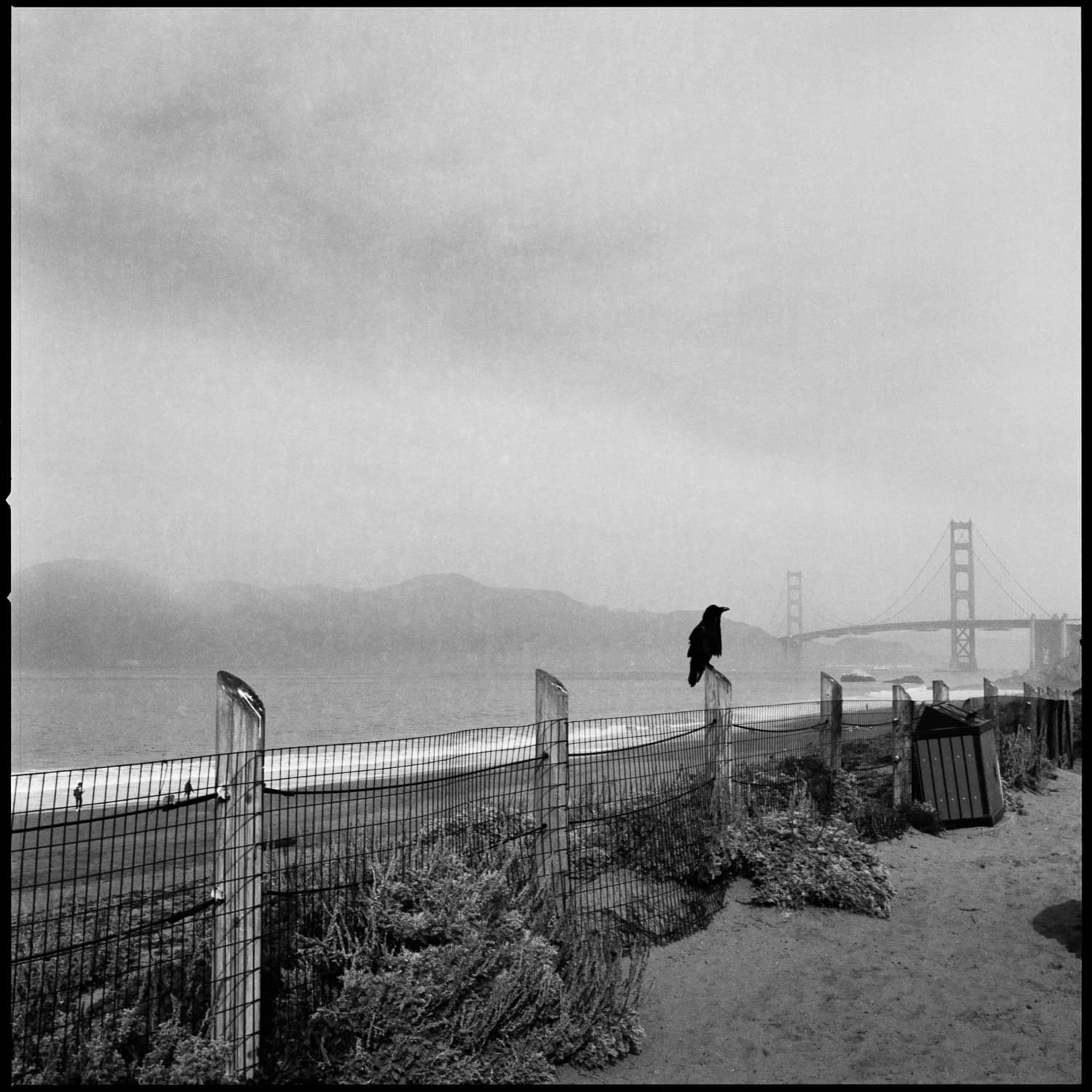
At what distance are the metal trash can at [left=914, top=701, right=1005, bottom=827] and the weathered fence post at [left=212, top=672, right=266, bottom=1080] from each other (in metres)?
8.68

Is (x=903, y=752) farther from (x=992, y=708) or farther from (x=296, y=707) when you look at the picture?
(x=296, y=707)

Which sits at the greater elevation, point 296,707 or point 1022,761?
point 1022,761

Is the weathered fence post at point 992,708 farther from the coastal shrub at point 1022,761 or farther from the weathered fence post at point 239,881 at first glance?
the weathered fence post at point 239,881

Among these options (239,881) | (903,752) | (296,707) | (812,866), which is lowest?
(296,707)

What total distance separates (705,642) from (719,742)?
94cm

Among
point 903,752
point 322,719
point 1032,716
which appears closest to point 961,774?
point 903,752

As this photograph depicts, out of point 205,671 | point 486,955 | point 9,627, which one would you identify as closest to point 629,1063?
point 486,955

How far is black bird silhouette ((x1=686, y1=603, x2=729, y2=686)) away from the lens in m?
8.50

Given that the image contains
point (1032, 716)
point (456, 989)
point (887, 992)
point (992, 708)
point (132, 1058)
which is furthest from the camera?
point (1032, 716)

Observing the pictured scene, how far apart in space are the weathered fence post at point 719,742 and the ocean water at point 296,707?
24.1 ft

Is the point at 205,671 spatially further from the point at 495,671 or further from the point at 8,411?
the point at 8,411

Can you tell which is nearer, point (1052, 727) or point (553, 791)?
point (553, 791)

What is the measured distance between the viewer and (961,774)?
34.2 ft

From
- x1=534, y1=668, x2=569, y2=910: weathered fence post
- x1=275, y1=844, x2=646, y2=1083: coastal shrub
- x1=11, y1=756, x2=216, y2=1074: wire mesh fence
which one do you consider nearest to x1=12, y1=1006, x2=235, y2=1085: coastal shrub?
x1=11, y1=756, x2=216, y2=1074: wire mesh fence
